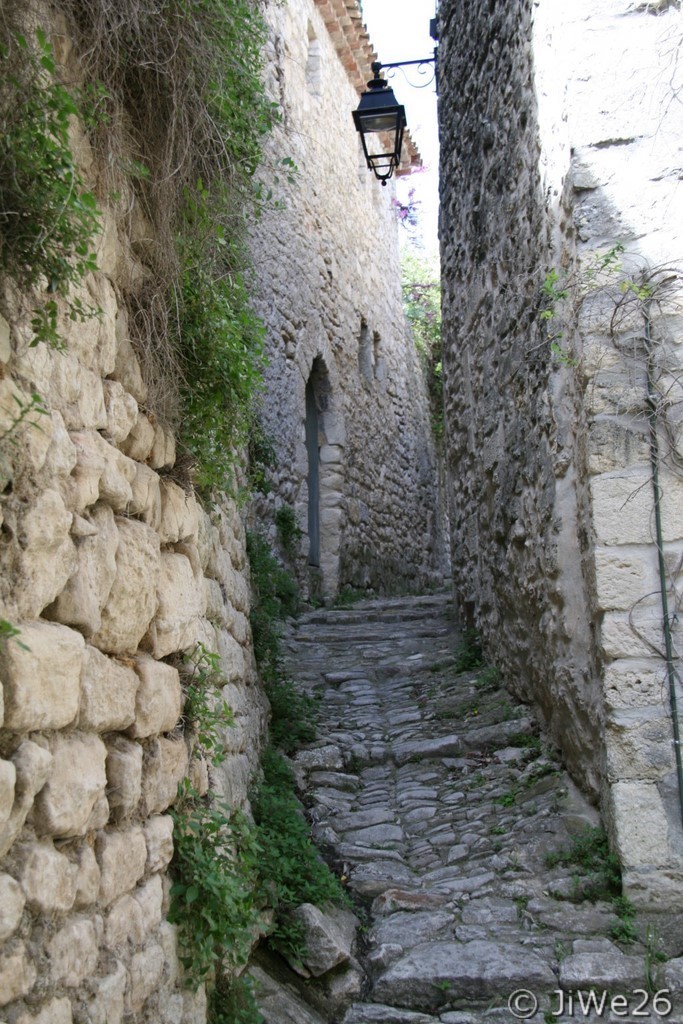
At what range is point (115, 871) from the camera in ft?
6.64

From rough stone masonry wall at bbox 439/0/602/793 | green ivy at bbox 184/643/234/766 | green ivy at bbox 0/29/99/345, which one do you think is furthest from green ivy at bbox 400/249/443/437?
green ivy at bbox 0/29/99/345

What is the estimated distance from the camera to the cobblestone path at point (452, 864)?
294cm

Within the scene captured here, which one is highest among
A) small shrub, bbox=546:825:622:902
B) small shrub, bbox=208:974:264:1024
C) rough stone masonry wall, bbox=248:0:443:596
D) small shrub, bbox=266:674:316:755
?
rough stone masonry wall, bbox=248:0:443:596

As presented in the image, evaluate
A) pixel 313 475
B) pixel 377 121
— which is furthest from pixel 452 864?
pixel 313 475

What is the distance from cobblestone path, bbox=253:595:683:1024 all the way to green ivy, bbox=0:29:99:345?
217 cm

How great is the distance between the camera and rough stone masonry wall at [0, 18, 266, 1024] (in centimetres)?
169

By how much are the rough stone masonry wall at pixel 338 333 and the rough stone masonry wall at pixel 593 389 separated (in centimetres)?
338

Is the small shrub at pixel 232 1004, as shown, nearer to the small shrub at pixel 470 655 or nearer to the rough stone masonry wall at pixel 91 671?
the rough stone masonry wall at pixel 91 671

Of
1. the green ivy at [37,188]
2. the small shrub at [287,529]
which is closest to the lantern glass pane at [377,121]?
the small shrub at [287,529]

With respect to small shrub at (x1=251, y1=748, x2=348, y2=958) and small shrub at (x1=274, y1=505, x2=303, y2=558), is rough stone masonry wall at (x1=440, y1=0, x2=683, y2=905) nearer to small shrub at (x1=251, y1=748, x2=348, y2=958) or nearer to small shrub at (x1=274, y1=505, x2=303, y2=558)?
small shrub at (x1=251, y1=748, x2=348, y2=958)

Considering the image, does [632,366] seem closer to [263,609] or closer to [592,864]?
[592,864]

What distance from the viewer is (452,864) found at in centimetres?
380

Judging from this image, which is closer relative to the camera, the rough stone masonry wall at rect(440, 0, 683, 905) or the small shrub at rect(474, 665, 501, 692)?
the rough stone masonry wall at rect(440, 0, 683, 905)

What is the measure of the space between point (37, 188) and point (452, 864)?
3.03 metres
